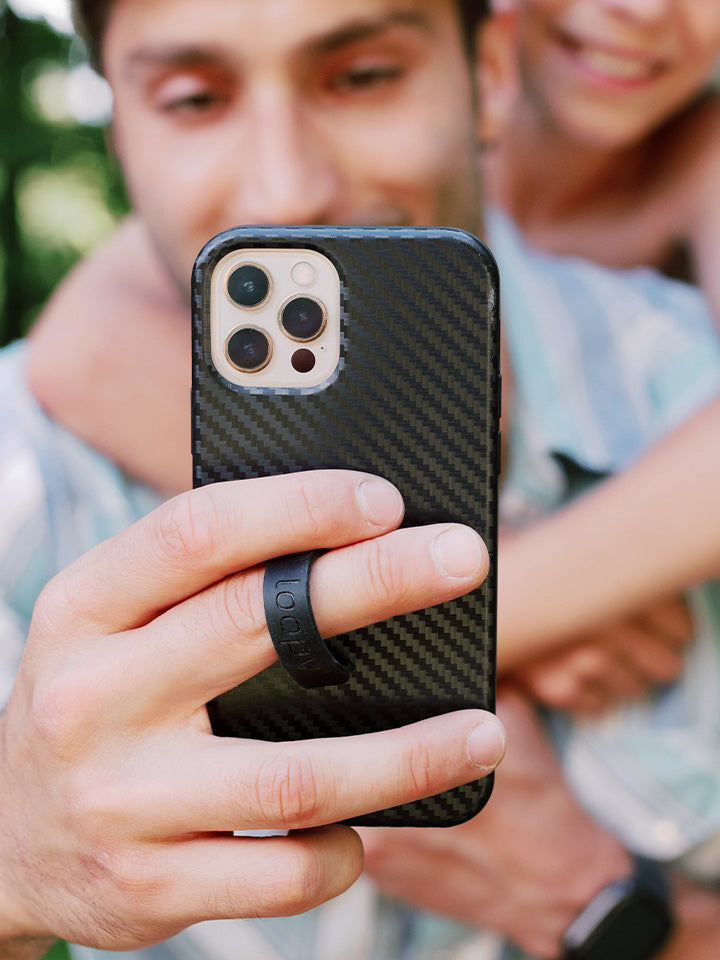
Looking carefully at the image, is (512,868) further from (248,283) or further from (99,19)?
(99,19)

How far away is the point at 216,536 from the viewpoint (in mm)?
396

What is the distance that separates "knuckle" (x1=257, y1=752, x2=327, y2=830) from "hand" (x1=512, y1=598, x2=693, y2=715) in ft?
1.68

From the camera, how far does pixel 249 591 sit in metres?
0.40

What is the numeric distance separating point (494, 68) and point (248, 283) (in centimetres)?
72

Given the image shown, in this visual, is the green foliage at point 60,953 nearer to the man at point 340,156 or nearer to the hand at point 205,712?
the man at point 340,156

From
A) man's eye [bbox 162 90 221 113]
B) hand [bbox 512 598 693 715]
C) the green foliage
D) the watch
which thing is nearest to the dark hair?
man's eye [bbox 162 90 221 113]

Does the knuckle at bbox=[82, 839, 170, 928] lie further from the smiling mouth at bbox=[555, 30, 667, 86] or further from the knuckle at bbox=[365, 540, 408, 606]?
the smiling mouth at bbox=[555, 30, 667, 86]

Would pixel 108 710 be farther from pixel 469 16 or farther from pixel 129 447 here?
pixel 469 16

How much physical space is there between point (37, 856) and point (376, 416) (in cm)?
31

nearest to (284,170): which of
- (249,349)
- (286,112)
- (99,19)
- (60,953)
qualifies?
(286,112)

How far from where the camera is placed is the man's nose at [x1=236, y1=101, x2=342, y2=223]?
766mm

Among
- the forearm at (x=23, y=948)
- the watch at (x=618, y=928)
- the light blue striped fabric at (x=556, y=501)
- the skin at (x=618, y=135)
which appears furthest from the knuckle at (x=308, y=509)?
the skin at (x=618, y=135)

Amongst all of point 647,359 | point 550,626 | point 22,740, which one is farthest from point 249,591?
point 647,359

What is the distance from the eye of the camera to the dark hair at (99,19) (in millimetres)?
848
